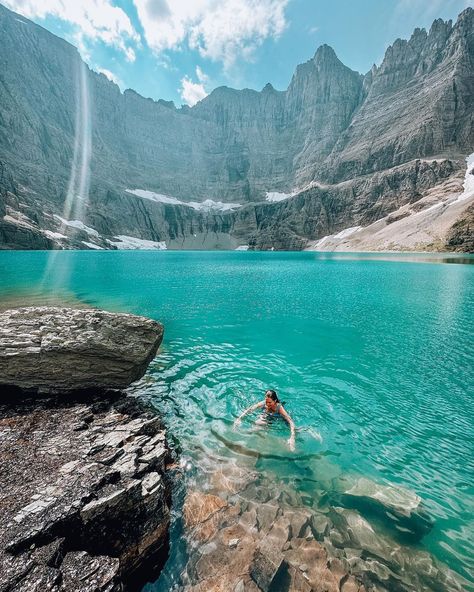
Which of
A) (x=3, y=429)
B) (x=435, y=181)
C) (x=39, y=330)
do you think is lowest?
(x=3, y=429)

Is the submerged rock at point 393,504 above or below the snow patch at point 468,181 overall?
below

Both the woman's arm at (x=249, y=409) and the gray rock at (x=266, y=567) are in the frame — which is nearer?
the gray rock at (x=266, y=567)

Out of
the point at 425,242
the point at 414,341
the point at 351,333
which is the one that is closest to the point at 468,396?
the point at 414,341

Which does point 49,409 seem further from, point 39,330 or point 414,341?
point 414,341

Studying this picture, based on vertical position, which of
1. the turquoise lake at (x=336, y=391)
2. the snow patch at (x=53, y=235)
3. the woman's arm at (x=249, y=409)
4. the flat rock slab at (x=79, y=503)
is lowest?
the turquoise lake at (x=336, y=391)

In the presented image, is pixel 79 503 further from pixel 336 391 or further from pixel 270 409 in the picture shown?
pixel 336 391

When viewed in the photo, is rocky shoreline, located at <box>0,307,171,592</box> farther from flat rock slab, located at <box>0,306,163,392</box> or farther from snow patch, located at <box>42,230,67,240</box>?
snow patch, located at <box>42,230,67,240</box>

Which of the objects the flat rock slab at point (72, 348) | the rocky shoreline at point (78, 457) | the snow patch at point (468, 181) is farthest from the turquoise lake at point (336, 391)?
the snow patch at point (468, 181)

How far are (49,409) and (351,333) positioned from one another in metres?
20.9

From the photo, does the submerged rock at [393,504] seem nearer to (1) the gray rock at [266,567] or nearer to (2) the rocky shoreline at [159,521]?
(2) the rocky shoreline at [159,521]

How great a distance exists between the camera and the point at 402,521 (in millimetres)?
7812

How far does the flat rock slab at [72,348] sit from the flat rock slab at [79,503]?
1.95m

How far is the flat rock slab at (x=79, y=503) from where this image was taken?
491cm

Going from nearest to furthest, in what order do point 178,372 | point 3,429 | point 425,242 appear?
point 3,429 → point 178,372 → point 425,242
